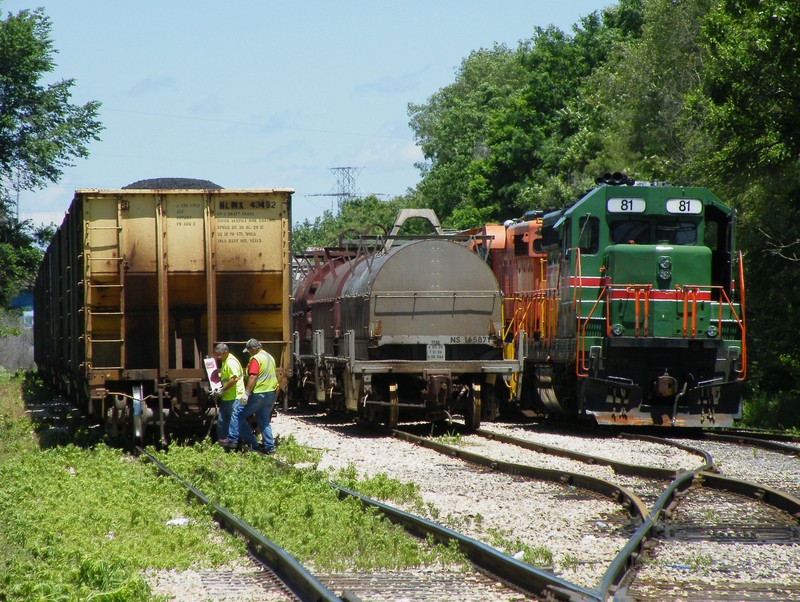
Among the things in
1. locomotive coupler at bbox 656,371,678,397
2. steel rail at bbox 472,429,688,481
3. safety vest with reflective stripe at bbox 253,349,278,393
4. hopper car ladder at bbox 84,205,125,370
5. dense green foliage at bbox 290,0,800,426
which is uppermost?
dense green foliage at bbox 290,0,800,426

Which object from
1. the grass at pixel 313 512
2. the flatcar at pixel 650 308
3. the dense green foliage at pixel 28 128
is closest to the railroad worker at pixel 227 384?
the grass at pixel 313 512

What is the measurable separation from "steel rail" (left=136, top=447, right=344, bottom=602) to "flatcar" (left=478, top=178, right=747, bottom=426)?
27.1ft

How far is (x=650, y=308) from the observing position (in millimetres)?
16844

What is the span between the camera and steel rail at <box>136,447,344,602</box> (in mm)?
6465

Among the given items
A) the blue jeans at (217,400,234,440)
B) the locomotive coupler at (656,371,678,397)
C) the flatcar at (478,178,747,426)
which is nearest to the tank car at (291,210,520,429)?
the flatcar at (478,178,747,426)

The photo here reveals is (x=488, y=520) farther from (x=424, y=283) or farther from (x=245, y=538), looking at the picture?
(x=424, y=283)

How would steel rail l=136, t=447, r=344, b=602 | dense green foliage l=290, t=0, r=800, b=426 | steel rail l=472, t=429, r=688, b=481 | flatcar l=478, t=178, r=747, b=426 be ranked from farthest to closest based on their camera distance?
dense green foliage l=290, t=0, r=800, b=426 → flatcar l=478, t=178, r=747, b=426 → steel rail l=472, t=429, r=688, b=481 → steel rail l=136, t=447, r=344, b=602

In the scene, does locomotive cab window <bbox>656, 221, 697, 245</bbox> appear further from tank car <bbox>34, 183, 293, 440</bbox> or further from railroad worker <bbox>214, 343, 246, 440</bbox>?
railroad worker <bbox>214, 343, 246, 440</bbox>

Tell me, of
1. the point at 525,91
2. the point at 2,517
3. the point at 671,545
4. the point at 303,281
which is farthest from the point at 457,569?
the point at 525,91

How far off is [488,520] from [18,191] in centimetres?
4144

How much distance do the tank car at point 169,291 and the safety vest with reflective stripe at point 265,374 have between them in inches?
24.0

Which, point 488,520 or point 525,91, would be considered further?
point 525,91

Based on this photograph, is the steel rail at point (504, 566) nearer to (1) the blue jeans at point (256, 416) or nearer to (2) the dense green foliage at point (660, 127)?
(1) the blue jeans at point (256, 416)

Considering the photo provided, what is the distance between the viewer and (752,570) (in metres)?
7.44
